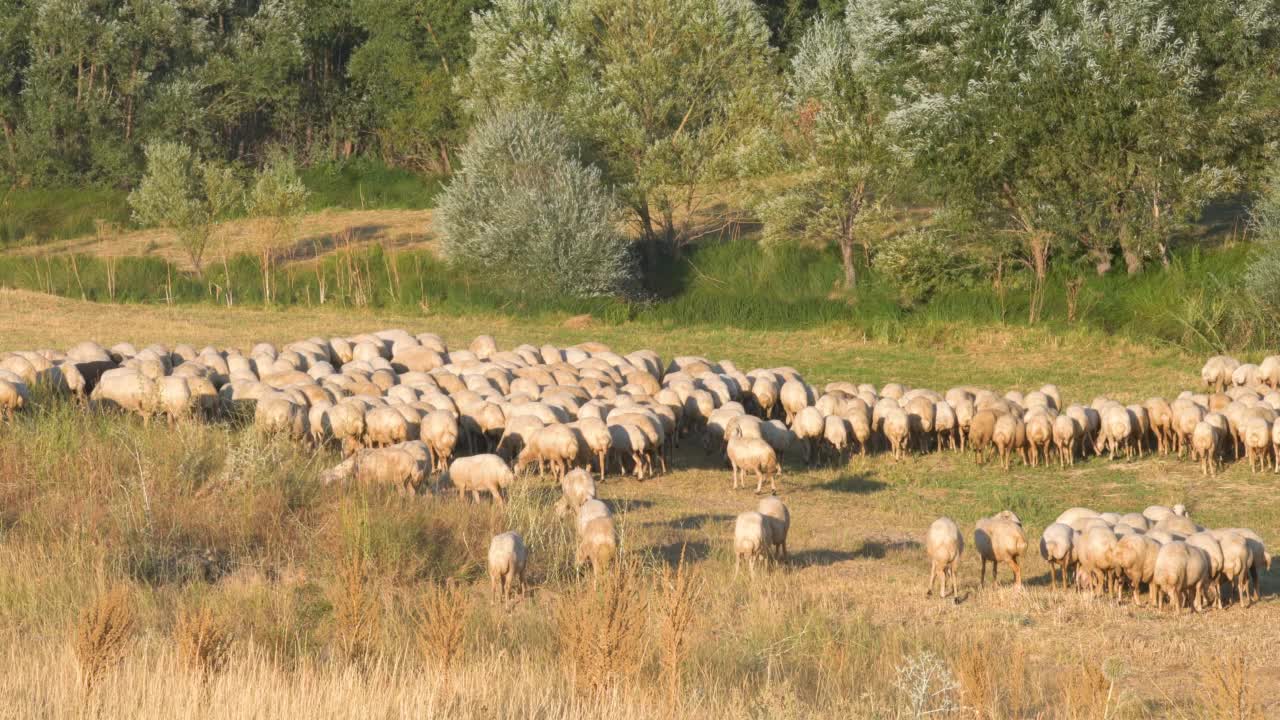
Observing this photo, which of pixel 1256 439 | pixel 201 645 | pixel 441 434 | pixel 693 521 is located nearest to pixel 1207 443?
pixel 1256 439

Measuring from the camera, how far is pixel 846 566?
12.4 meters

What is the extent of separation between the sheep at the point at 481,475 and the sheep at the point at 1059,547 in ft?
17.0

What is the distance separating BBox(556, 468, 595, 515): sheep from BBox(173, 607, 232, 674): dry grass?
5313 mm

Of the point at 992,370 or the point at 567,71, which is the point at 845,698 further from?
the point at 567,71

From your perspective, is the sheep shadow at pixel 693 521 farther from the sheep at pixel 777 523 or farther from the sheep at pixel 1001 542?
the sheep at pixel 1001 542

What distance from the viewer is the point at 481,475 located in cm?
1430

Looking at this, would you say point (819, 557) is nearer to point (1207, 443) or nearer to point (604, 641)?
point (604, 641)

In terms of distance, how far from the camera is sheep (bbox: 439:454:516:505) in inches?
560

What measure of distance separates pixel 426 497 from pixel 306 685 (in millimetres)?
5554

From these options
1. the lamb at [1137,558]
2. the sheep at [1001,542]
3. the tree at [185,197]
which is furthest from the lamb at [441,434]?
the tree at [185,197]

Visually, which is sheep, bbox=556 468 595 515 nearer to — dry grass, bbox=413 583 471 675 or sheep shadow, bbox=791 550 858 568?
sheep shadow, bbox=791 550 858 568

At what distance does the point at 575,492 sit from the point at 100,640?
5.97 metres

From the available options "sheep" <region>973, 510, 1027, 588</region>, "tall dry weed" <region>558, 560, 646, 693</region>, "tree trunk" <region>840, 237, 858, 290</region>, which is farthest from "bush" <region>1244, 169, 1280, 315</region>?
"tall dry weed" <region>558, 560, 646, 693</region>

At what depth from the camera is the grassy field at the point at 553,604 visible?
768 cm
